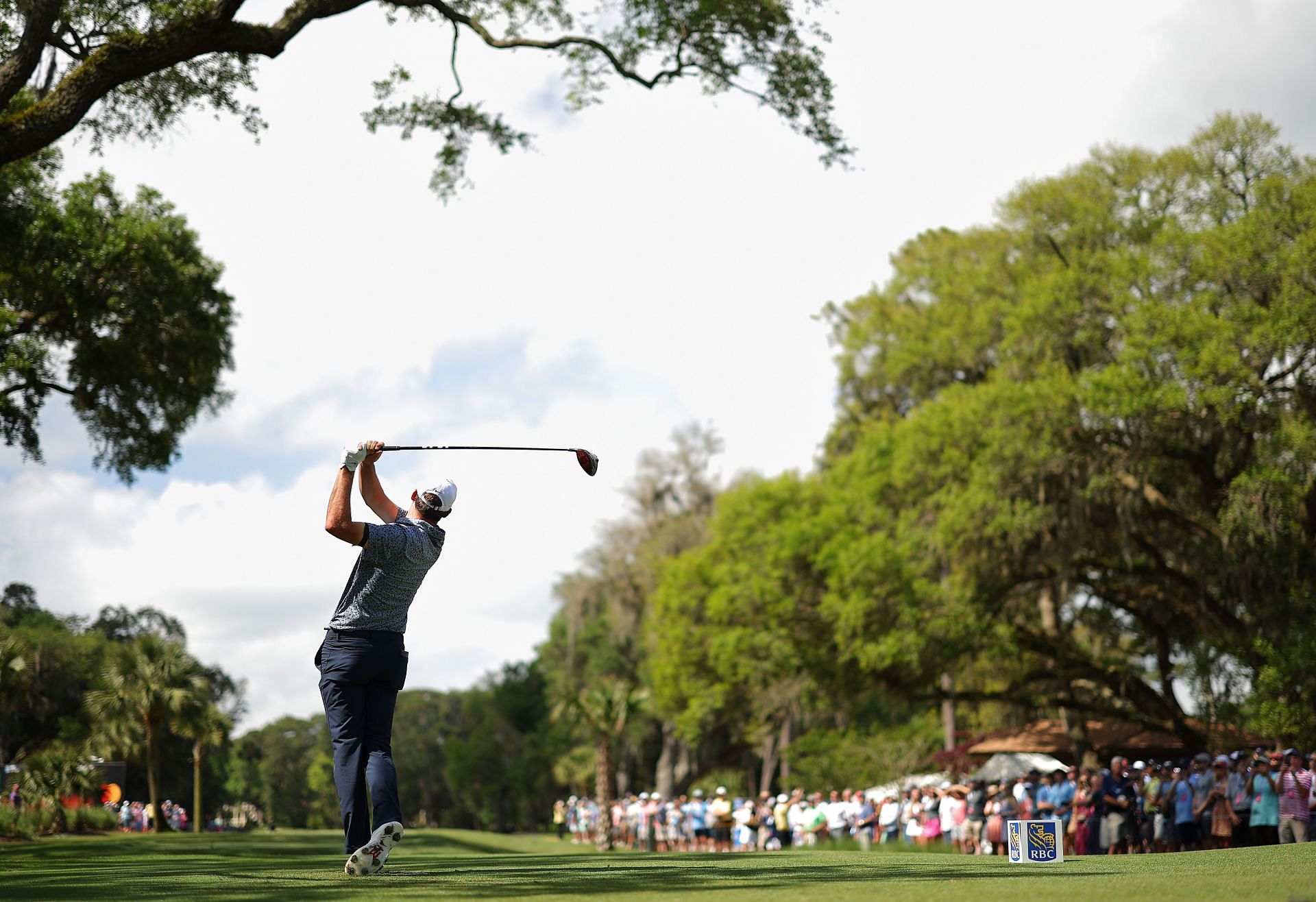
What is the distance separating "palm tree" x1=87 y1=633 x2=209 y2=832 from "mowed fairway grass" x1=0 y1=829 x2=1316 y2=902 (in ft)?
121

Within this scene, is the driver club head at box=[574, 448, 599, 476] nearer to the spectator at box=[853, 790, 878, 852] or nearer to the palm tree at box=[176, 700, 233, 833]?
the spectator at box=[853, 790, 878, 852]

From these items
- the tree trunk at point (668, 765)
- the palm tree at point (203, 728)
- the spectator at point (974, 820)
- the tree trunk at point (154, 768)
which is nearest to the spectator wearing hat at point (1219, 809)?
the spectator at point (974, 820)

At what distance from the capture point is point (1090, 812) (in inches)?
792

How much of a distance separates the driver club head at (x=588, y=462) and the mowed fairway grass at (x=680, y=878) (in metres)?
2.36

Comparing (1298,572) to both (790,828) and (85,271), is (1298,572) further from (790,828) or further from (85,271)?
(85,271)

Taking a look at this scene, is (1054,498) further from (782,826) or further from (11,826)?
(11,826)

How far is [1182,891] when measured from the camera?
5.10 metres

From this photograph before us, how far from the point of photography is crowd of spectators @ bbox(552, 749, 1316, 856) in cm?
1791

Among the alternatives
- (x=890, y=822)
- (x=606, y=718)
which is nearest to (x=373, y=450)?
(x=890, y=822)

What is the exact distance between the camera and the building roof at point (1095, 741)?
35.5m

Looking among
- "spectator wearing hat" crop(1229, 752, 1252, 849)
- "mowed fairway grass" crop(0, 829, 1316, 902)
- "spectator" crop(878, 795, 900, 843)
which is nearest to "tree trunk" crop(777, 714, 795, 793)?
"spectator" crop(878, 795, 900, 843)

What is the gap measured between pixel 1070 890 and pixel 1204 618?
27.4 metres

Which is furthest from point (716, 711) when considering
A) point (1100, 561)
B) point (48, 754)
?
point (48, 754)

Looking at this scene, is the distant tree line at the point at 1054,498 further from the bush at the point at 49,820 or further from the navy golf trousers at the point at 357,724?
the navy golf trousers at the point at 357,724
